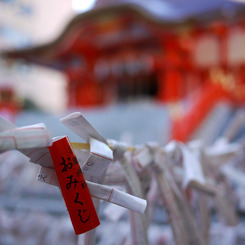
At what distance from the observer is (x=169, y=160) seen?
1229 millimetres

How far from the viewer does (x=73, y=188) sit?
0.72 m

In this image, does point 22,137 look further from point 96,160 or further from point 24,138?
→ point 96,160

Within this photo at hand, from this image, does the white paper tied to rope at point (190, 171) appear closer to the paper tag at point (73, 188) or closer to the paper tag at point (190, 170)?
Answer: the paper tag at point (190, 170)

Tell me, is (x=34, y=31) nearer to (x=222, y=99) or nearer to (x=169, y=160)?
(x=222, y=99)

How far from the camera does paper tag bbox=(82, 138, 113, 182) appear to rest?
0.74m

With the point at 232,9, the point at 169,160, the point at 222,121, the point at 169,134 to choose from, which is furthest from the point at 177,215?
the point at 232,9

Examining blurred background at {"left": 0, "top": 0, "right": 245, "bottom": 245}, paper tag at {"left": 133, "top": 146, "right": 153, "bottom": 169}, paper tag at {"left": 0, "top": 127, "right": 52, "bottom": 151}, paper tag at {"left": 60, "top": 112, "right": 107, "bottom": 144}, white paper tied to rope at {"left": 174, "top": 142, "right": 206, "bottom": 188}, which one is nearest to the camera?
paper tag at {"left": 0, "top": 127, "right": 52, "bottom": 151}

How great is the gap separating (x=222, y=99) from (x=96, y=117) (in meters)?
3.34

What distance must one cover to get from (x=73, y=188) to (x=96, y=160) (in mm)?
81

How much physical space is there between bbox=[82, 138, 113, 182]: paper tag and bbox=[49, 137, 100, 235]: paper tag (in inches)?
1.4

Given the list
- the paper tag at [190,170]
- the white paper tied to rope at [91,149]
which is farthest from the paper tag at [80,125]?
the paper tag at [190,170]

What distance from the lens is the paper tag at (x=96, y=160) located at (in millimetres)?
740

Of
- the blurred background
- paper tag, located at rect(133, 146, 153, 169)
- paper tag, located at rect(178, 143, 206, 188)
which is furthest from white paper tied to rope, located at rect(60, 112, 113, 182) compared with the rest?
the blurred background

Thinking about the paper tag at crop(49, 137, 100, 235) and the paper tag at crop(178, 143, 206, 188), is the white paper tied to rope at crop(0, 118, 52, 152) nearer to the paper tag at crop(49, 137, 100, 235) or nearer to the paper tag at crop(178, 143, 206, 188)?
the paper tag at crop(49, 137, 100, 235)
